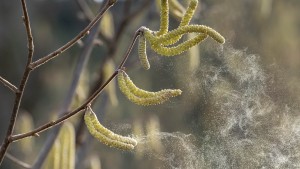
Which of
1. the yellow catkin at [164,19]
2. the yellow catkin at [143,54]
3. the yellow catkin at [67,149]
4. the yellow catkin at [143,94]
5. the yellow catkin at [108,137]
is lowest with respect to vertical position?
the yellow catkin at [108,137]

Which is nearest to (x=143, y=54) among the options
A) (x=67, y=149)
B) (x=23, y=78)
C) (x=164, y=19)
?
(x=164, y=19)

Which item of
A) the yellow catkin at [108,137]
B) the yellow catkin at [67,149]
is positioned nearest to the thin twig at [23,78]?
the yellow catkin at [108,137]

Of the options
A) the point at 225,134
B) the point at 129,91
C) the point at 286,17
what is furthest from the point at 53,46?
the point at 129,91

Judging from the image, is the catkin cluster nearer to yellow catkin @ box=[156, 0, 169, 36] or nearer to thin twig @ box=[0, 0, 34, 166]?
yellow catkin @ box=[156, 0, 169, 36]

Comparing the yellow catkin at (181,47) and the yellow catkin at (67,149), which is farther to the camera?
the yellow catkin at (67,149)

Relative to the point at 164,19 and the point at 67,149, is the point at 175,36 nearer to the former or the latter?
the point at 164,19

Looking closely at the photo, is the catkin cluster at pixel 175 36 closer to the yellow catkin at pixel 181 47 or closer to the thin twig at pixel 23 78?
the yellow catkin at pixel 181 47
